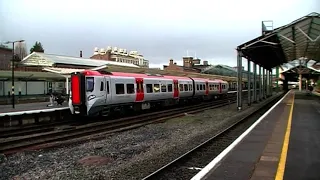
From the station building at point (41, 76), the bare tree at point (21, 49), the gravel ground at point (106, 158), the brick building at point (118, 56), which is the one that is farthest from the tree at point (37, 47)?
the gravel ground at point (106, 158)

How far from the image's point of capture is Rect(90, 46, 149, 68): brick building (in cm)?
9588

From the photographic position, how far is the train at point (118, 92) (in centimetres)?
1709

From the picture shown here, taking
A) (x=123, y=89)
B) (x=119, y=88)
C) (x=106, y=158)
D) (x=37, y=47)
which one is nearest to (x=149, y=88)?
(x=123, y=89)

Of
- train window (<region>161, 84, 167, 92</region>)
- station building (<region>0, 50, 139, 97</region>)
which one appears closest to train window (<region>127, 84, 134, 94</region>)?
train window (<region>161, 84, 167, 92</region>)

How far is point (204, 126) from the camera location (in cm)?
1591

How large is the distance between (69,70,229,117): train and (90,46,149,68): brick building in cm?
6679

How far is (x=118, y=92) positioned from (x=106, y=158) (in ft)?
32.4

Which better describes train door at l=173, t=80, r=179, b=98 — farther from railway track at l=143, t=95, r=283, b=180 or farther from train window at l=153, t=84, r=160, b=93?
railway track at l=143, t=95, r=283, b=180

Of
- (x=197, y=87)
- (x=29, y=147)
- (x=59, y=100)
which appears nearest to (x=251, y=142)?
(x=29, y=147)

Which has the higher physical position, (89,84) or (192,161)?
(89,84)

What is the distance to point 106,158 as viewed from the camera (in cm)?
910

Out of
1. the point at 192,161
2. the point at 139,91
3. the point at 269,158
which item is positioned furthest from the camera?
the point at 139,91

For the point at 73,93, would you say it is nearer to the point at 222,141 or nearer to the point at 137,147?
the point at 137,147

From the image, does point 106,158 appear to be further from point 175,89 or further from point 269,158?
point 175,89
